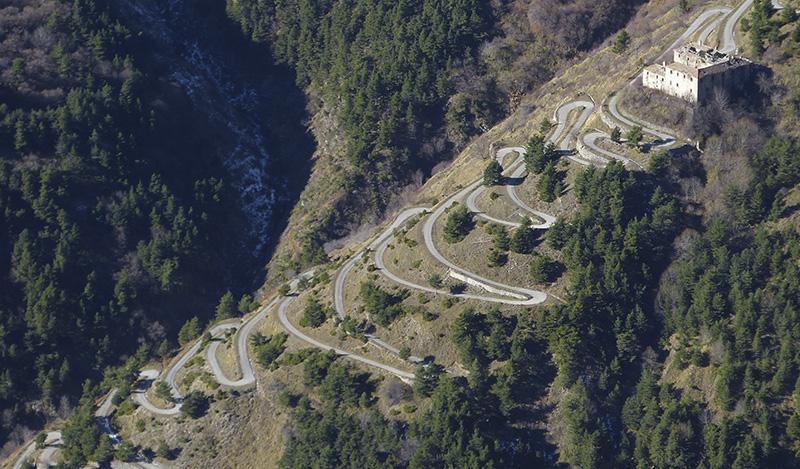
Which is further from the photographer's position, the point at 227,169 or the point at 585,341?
the point at 227,169

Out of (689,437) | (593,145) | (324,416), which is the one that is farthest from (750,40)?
(324,416)

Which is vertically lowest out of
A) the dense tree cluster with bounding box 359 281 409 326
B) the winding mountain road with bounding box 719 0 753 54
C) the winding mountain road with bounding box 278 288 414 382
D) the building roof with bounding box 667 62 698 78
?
the winding mountain road with bounding box 278 288 414 382

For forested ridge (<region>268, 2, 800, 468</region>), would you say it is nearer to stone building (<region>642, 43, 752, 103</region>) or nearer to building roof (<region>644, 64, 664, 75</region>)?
stone building (<region>642, 43, 752, 103</region>)

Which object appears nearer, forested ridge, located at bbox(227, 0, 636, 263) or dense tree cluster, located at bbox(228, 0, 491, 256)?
forested ridge, located at bbox(227, 0, 636, 263)

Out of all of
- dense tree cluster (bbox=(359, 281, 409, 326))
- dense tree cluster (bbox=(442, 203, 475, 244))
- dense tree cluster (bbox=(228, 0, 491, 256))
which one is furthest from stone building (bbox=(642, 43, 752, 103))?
dense tree cluster (bbox=(359, 281, 409, 326))

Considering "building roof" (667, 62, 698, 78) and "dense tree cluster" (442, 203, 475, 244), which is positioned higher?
"building roof" (667, 62, 698, 78)

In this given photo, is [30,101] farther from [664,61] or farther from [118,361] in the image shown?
[664,61]

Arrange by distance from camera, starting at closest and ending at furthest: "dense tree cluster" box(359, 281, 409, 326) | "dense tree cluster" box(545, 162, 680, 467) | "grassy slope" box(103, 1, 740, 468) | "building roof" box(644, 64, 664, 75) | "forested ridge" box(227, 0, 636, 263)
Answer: "dense tree cluster" box(545, 162, 680, 467), "grassy slope" box(103, 1, 740, 468), "dense tree cluster" box(359, 281, 409, 326), "building roof" box(644, 64, 664, 75), "forested ridge" box(227, 0, 636, 263)
